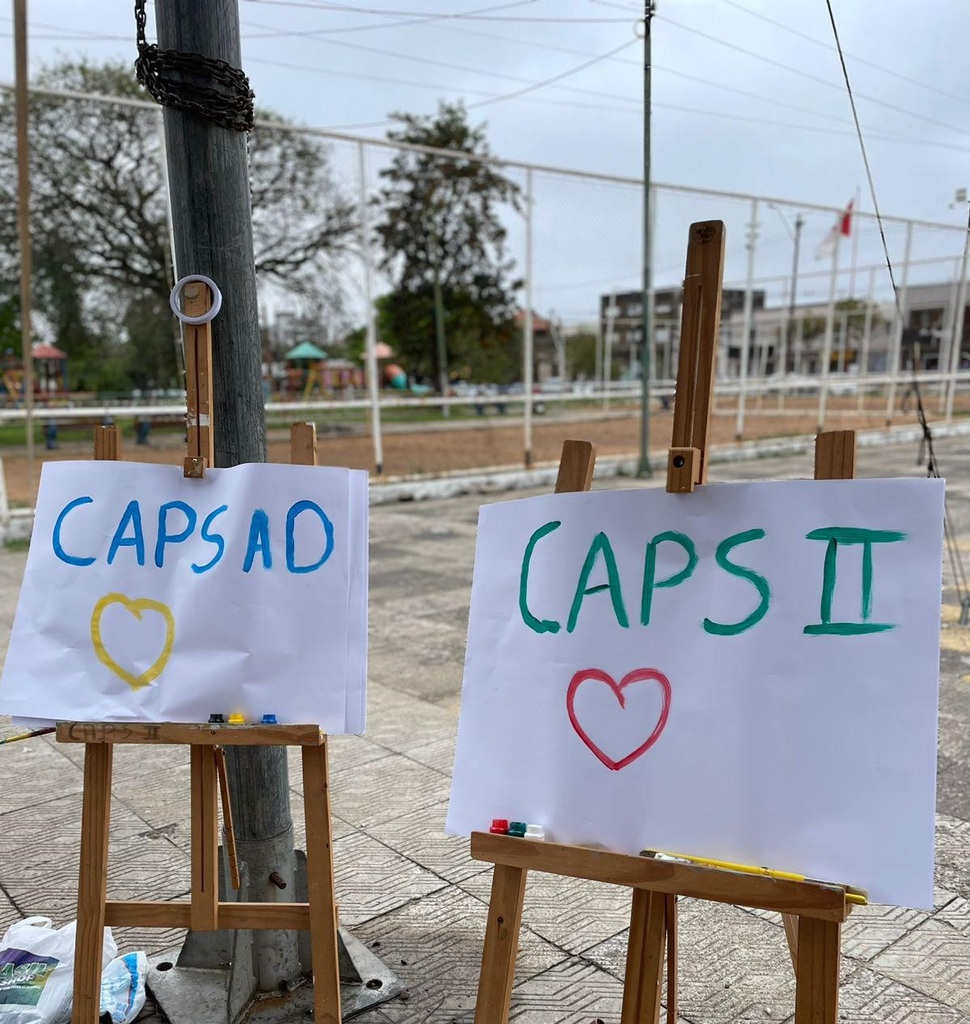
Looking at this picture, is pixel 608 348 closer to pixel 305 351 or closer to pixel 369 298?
pixel 305 351

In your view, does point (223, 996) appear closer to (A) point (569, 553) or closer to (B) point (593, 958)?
(B) point (593, 958)

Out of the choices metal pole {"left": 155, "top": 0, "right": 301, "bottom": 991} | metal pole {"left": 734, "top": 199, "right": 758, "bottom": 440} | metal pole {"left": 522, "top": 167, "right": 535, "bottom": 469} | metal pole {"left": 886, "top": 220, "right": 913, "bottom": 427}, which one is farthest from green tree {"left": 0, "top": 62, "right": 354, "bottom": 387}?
metal pole {"left": 155, "top": 0, "right": 301, "bottom": 991}

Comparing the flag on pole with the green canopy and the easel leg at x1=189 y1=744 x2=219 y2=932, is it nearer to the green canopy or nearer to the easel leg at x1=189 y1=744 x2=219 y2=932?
the green canopy

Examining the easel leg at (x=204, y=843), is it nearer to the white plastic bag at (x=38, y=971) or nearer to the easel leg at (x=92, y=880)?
the easel leg at (x=92, y=880)

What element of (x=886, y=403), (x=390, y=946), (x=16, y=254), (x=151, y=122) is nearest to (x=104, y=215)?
(x=16, y=254)

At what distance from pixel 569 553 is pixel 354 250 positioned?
11.8m

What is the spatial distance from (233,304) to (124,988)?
1.67 meters

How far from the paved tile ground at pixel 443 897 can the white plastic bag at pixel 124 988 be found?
0.74ft

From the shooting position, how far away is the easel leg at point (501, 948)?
5.55 feet

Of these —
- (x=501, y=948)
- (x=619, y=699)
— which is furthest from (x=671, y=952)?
(x=619, y=699)

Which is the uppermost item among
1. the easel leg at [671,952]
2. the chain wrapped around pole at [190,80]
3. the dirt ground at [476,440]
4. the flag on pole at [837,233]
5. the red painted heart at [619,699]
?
the flag on pole at [837,233]

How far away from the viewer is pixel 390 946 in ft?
8.39

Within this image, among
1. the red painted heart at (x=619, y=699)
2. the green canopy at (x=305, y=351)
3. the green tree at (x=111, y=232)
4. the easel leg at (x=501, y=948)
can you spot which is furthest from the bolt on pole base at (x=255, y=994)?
the green tree at (x=111, y=232)

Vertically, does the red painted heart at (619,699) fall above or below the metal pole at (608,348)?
below
